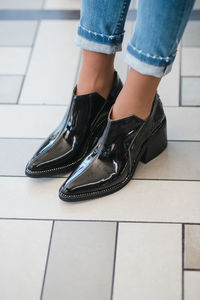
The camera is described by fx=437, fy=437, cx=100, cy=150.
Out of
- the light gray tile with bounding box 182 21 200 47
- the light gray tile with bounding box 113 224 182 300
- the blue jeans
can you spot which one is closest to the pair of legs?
the blue jeans

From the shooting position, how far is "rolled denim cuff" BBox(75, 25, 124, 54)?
0.92 metres

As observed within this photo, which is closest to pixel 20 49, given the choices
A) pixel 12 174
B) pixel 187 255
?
pixel 12 174

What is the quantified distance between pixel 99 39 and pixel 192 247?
18.9 inches

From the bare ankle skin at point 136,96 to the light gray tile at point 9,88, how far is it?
45 centimetres

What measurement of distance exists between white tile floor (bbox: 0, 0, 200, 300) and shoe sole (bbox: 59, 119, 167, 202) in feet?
0.05

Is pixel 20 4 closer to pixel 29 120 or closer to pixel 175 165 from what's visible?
pixel 29 120

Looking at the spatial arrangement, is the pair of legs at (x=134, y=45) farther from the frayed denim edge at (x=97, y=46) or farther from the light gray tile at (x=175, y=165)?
the light gray tile at (x=175, y=165)

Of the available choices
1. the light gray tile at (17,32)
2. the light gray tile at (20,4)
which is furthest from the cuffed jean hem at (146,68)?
the light gray tile at (20,4)

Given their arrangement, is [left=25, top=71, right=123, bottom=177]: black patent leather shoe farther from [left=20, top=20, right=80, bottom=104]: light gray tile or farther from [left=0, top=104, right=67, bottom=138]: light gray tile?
[left=20, top=20, right=80, bottom=104]: light gray tile

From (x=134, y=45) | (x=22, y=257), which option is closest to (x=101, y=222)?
(x=22, y=257)

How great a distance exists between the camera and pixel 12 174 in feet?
3.57

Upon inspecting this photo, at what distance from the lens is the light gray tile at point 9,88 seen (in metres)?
1.30

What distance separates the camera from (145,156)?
106 centimetres

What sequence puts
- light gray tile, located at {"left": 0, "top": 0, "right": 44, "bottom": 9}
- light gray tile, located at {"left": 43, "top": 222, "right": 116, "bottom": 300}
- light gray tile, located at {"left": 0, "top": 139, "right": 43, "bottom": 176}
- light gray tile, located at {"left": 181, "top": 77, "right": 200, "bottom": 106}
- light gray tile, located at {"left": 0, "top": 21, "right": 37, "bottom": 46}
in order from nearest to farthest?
light gray tile, located at {"left": 43, "top": 222, "right": 116, "bottom": 300} < light gray tile, located at {"left": 0, "top": 139, "right": 43, "bottom": 176} < light gray tile, located at {"left": 181, "top": 77, "right": 200, "bottom": 106} < light gray tile, located at {"left": 0, "top": 21, "right": 37, "bottom": 46} < light gray tile, located at {"left": 0, "top": 0, "right": 44, "bottom": 9}
